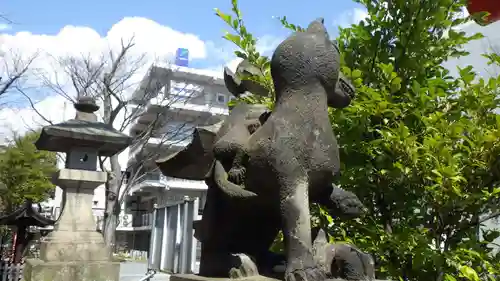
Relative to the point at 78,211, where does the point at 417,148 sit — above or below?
above

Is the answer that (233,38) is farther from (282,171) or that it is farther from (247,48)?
(282,171)

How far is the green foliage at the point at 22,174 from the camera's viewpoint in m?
23.6

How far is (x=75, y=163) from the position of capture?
26.9ft

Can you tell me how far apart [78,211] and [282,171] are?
6676 mm

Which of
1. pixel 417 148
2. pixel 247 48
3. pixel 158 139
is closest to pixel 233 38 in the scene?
pixel 247 48

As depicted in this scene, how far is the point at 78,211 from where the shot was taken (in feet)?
26.9

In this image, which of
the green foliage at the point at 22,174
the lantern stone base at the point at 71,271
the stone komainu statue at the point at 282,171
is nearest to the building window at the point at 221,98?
the green foliage at the point at 22,174

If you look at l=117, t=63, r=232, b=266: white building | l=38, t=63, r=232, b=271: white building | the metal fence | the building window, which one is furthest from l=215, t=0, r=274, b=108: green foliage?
the building window

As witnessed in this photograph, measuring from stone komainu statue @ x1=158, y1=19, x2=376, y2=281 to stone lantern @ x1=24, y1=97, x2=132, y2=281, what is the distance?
17.5ft

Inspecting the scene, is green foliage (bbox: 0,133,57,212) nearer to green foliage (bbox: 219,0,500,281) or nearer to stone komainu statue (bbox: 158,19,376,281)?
green foliage (bbox: 219,0,500,281)

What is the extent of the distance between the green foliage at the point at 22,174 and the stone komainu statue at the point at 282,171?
74.1 feet

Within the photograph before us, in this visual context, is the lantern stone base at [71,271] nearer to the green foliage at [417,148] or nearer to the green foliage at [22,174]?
the green foliage at [417,148]

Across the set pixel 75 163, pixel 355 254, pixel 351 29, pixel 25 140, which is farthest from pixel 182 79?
pixel 355 254

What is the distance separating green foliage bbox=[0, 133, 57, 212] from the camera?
23.6 meters
